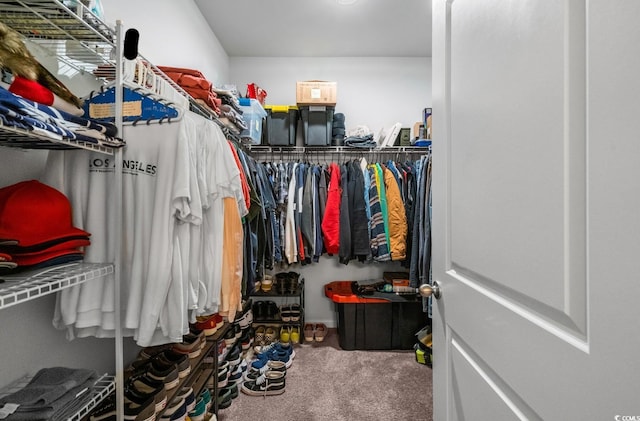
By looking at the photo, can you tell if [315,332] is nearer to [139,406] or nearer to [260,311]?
[260,311]

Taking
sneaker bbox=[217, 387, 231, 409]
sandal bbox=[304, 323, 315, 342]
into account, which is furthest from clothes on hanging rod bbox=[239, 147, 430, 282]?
sneaker bbox=[217, 387, 231, 409]

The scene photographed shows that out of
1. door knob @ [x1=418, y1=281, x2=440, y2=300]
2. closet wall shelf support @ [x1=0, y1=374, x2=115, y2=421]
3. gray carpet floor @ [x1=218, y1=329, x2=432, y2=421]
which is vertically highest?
door knob @ [x1=418, y1=281, x2=440, y2=300]

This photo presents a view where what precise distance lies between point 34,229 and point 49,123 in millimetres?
292

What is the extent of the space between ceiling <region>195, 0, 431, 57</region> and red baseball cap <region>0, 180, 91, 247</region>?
2.04 m

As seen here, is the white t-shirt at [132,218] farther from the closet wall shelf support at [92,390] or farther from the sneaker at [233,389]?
the sneaker at [233,389]

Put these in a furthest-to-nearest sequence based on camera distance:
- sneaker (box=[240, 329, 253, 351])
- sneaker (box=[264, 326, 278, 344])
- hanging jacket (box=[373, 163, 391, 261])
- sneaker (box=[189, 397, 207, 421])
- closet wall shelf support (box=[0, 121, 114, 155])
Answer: sneaker (box=[264, 326, 278, 344]) → hanging jacket (box=[373, 163, 391, 261]) → sneaker (box=[240, 329, 253, 351]) → sneaker (box=[189, 397, 207, 421]) → closet wall shelf support (box=[0, 121, 114, 155])

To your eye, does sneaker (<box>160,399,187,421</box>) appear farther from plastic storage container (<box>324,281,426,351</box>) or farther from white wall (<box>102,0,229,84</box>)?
white wall (<box>102,0,229,84</box>)

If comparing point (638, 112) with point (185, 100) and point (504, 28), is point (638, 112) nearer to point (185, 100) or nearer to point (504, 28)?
point (504, 28)

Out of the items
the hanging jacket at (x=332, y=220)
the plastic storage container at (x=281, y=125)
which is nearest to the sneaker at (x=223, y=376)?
the hanging jacket at (x=332, y=220)

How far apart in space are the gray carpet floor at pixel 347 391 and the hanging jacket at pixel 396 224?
0.85m

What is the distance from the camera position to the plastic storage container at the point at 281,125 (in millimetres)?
2711

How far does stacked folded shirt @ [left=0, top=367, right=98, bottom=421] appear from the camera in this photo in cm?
70

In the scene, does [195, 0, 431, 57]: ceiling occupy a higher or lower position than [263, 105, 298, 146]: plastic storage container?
higher

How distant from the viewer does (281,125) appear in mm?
2723
